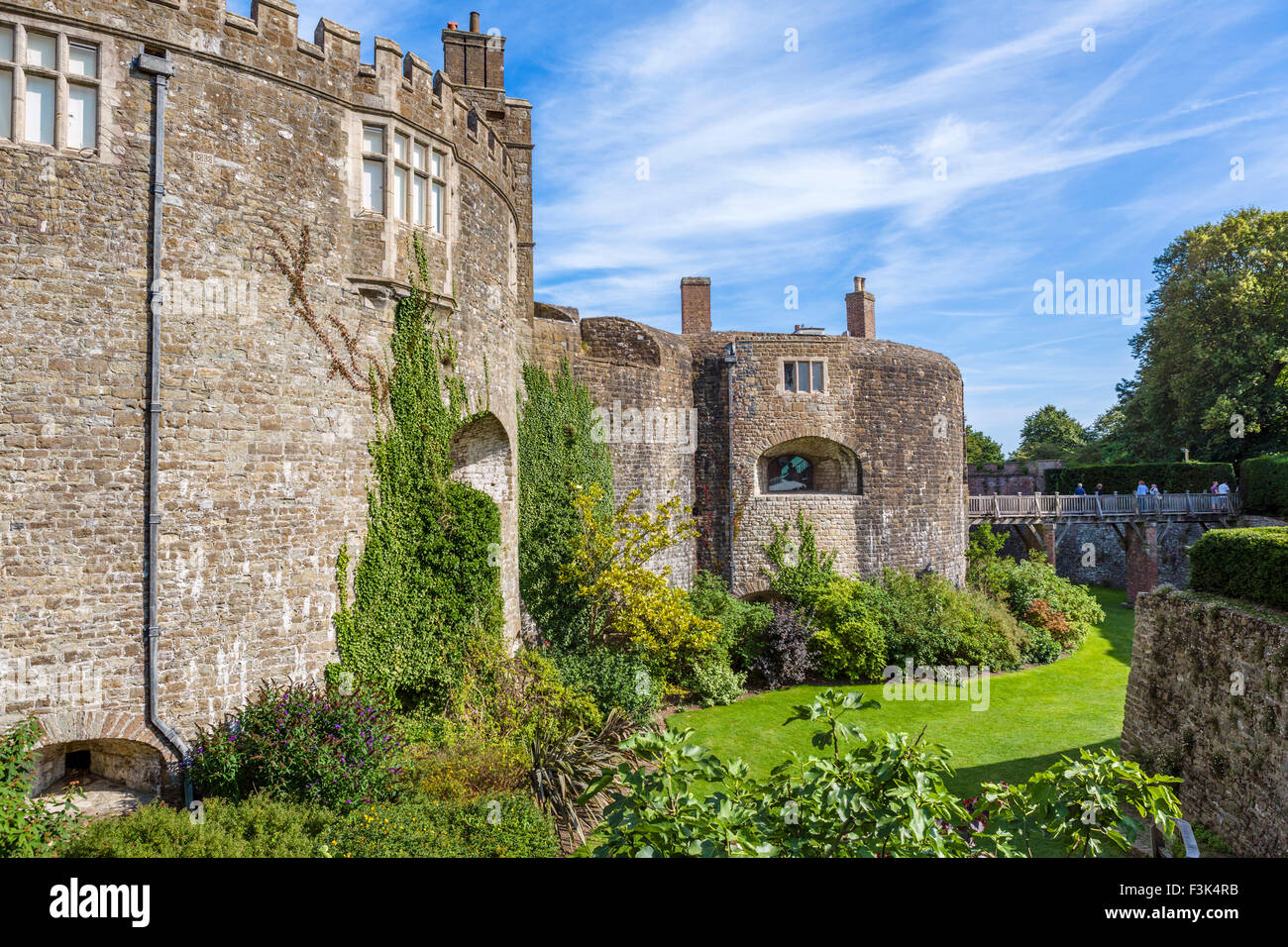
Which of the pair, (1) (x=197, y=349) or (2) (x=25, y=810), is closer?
(2) (x=25, y=810)

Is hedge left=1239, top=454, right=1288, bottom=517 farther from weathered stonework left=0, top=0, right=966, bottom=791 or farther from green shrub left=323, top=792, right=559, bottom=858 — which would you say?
green shrub left=323, top=792, right=559, bottom=858

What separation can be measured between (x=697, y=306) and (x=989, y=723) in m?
13.6

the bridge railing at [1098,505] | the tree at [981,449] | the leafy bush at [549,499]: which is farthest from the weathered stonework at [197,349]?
the tree at [981,449]

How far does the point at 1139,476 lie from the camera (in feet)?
103

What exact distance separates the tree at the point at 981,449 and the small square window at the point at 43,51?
49.0m

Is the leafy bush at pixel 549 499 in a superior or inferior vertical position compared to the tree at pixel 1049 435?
inferior

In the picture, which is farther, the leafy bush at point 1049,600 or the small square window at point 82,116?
the leafy bush at point 1049,600

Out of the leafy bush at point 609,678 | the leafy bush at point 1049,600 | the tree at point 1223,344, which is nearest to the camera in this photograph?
the leafy bush at point 609,678

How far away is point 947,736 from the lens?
546 inches

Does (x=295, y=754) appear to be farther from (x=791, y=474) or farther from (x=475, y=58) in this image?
(x=791, y=474)

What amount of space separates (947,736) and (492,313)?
11793 mm

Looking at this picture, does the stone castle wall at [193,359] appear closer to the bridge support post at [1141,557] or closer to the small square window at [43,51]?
the small square window at [43,51]

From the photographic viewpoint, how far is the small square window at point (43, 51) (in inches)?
295

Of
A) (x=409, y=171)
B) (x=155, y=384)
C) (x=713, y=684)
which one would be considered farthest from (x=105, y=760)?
(x=713, y=684)
